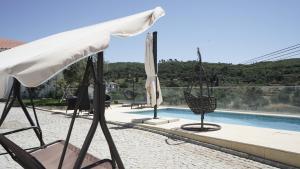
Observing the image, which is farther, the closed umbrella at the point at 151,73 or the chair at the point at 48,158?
the closed umbrella at the point at 151,73

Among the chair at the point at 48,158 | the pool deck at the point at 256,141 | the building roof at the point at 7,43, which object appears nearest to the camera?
the chair at the point at 48,158

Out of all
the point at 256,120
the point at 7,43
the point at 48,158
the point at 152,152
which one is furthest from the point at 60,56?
the point at 7,43

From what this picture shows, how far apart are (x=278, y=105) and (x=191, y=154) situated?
6883 millimetres

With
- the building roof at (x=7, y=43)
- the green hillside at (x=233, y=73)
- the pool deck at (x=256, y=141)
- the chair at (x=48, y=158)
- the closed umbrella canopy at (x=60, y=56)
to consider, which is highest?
the building roof at (x=7, y=43)

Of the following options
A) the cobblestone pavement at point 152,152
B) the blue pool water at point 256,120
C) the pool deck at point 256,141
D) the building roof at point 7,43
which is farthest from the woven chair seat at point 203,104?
the building roof at point 7,43

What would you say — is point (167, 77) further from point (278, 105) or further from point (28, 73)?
point (28, 73)

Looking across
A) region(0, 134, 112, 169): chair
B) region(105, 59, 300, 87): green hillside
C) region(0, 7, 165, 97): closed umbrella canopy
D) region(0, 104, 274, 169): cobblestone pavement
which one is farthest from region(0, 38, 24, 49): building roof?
region(0, 7, 165, 97): closed umbrella canopy

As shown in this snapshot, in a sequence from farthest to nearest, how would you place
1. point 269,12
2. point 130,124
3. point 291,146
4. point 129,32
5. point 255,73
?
point 255,73 < point 269,12 < point 130,124 < point 291,146 < point 129,32

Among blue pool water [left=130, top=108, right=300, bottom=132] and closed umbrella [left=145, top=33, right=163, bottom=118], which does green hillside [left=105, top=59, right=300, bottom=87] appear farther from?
Result: closed umbrella [left=145, top=33, right=163, bottom=118]

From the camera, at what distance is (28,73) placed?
1862 millimetres

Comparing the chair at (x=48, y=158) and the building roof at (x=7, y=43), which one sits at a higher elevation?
the building roof at (x=7, y=43)

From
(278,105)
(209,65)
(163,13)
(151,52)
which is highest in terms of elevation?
(209,65)

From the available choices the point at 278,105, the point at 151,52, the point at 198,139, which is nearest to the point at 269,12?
the point at 278,105

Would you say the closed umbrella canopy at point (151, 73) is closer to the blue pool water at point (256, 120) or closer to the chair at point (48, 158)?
the blue pool water at point (256, 120)
